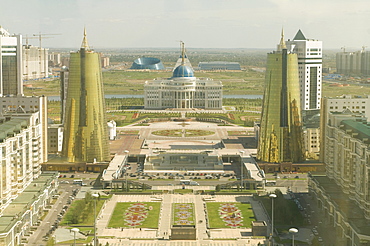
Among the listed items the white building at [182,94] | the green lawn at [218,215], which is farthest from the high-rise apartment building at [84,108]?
the white building at [182,94]

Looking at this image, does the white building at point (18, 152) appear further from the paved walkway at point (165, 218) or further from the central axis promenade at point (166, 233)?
the paved walkway at point (165, 218)

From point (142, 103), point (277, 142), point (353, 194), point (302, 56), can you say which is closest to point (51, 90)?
point (142, 103)

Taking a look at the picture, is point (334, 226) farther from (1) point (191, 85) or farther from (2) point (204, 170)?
(1) point (191, 85)

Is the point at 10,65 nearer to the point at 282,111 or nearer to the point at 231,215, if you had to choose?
the point at 282,111

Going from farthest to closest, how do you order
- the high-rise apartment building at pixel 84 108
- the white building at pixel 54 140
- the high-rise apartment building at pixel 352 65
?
the white building at pixel 54 140, the high-rise apartment building at pixel 84 108, the high-rise apartment building at pixel 352 65

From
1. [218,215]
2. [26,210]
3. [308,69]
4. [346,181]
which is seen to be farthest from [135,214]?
[308,69]

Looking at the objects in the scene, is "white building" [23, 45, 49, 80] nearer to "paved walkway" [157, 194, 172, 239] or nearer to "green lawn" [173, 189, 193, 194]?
"green lawn" [173, 189, 193, 194]
